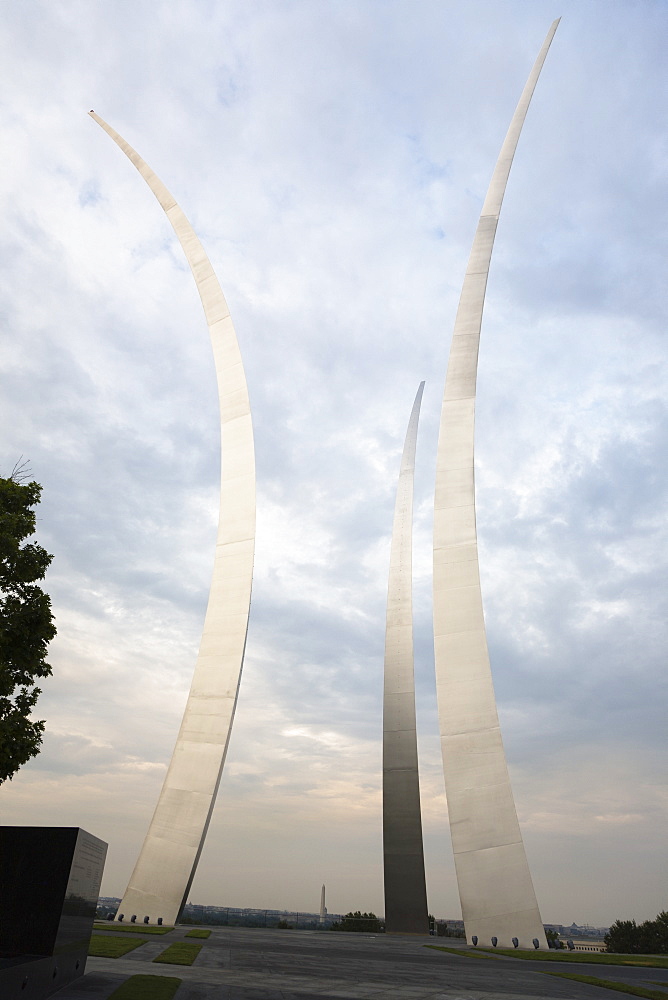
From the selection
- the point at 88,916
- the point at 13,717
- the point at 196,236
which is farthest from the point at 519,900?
the point at 196,236

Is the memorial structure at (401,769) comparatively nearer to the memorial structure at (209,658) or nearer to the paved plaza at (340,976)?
the memorial structure at (209,658)

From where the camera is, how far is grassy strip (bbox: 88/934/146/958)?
38.7ft

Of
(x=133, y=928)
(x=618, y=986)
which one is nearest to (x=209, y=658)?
(x=133, y=928)

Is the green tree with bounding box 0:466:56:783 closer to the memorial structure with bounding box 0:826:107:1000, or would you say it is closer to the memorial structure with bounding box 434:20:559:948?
the memorial structure with bounding box 0:826:107:1000

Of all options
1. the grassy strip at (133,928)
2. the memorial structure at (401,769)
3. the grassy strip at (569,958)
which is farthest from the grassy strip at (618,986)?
the memorial structure at (401,769)

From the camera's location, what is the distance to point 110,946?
12.7 m

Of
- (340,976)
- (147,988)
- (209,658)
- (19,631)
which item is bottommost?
(147,988)

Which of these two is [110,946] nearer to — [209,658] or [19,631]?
[19,631]

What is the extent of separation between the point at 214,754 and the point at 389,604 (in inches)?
475

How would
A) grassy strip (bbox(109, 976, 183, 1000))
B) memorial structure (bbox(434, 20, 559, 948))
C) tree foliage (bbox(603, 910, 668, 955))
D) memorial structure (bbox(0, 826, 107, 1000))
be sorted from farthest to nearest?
tree foliage (bbox(603, 910, 668, 955)) → memorial structure (bbox(434, 20, 559, 948)) → memorial structure (bbox(0, 826, 107, 1000)) → grassy strip (bbox(109, 976, 183, 1000))

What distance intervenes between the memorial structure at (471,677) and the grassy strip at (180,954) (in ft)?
25.8

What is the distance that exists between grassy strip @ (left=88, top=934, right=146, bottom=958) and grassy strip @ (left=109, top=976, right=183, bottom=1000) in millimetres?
3373

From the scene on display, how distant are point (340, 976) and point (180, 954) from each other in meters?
2.94

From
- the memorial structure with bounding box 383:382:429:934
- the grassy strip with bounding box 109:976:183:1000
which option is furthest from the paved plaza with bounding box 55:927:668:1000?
the memorial structure with bounding box 383:382:429:934
